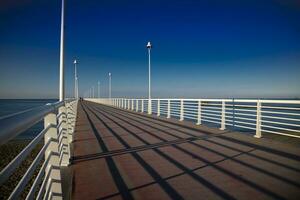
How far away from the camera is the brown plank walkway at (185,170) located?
4.16 meters

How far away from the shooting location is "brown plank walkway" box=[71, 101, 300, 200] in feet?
13.6

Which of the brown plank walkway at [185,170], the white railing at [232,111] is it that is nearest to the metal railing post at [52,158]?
the brown plank walkway at [185,170]

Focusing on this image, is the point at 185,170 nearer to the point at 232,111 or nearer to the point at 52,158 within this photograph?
the point at 52,158

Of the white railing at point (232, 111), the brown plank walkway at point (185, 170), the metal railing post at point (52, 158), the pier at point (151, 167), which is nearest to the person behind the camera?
the pier at point (151, 167)

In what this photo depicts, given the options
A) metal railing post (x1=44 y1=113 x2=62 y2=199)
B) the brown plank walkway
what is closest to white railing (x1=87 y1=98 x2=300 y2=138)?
the brown plank walkway

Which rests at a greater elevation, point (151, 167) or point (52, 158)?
point (52, 158)

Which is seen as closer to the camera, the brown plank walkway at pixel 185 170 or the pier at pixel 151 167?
the pier at pixel 151 167

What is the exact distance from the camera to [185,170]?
5.33 m

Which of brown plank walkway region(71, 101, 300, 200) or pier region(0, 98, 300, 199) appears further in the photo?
brown plank walkway region(71, 101, 300, 200)

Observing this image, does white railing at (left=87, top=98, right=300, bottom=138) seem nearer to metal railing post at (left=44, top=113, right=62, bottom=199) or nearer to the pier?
the pier

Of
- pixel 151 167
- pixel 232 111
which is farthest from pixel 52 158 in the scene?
pixel 232 111

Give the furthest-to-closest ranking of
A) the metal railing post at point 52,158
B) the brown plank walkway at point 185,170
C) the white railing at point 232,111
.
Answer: the white railing at point 232,111
the brown plank walkway at point 185,170
the metal railing post at point 52,158

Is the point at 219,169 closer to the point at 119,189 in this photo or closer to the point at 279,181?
the point at 279,181

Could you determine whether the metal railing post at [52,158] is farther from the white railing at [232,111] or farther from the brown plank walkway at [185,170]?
the white railing at [232,111]
